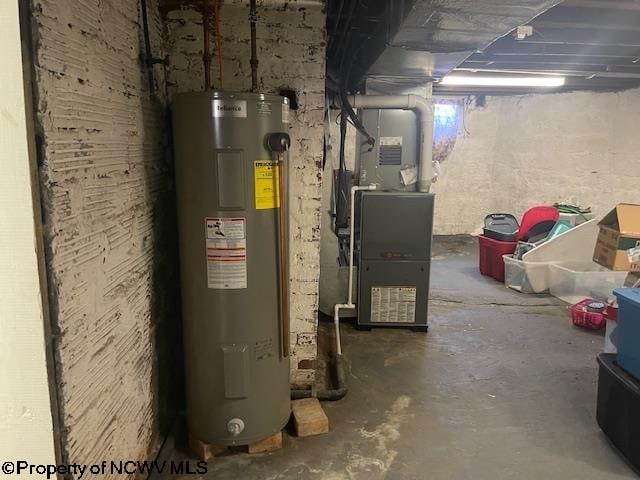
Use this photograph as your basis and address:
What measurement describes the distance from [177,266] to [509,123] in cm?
565

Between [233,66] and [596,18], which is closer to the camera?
[233,66]

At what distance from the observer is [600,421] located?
221cm

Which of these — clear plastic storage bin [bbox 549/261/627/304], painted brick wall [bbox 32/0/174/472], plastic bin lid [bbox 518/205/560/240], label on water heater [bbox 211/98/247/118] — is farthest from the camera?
plastic bin lid [bbox 518/205/560/240]

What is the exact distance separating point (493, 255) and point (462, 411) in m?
2.74

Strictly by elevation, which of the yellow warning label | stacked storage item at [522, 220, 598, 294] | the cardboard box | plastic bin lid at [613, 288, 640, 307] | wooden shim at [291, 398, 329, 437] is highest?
the yellow warning label

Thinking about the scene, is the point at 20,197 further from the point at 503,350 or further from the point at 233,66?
the point at 503,350

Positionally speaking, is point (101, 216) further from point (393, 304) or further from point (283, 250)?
point (393, 304)

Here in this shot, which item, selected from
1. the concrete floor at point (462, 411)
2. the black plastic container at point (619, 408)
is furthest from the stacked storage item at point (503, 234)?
the black plastic container at point (619, 408)

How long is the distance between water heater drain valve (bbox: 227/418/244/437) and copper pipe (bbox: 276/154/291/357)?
33 cm

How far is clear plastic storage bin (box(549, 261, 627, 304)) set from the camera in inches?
158

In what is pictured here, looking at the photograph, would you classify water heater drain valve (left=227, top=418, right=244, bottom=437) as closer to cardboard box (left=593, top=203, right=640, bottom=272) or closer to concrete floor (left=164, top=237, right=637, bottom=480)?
concrete floor (left=164, top=237, right=637, bottom=480)

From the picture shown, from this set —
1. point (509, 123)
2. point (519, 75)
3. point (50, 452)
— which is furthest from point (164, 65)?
point (509, 123)

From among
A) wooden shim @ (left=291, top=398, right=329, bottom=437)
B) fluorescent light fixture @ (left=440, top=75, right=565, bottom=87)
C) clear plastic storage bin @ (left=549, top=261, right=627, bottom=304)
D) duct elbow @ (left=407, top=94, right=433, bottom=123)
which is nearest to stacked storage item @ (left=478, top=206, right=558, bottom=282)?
clear plastic storage bin @ (left=549, top=261, right=627, bottom=304)

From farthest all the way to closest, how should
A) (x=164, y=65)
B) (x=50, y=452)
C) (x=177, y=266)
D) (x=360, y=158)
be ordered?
(x=360, y=158)
(x=177, y=266)
(x=164, y=65)
(x=50, y=452)
